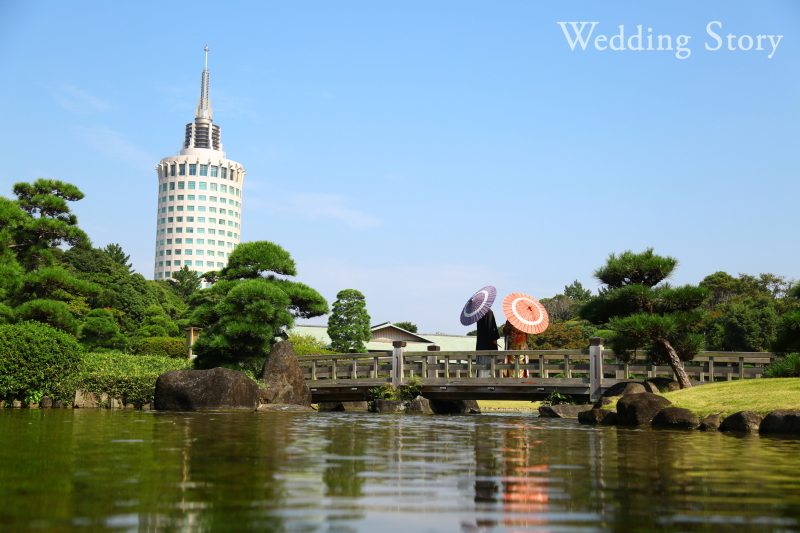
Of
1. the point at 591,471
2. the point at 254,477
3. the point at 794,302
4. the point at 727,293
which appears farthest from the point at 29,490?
the point at 727,293

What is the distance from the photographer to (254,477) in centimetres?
459

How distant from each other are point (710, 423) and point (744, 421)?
0.67 meters

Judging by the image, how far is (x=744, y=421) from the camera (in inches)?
474

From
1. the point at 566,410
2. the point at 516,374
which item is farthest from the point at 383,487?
the point at 516,374

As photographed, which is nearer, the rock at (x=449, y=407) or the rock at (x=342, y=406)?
the rock at (x=449, y=407)

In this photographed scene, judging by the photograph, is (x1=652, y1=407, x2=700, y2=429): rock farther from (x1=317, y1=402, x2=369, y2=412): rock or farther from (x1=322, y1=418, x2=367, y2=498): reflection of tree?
(x1=317, y1=402, x2=369, y2=412): rock

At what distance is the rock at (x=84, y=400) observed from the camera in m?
19.7

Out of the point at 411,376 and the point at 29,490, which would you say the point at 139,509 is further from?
the point at 411,376

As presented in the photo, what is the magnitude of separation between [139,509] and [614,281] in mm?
18089

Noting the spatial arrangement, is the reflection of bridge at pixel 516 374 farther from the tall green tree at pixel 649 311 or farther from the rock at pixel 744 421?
the rock at pixel 744 421

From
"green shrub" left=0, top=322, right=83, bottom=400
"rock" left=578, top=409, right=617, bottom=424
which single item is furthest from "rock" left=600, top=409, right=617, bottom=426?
"green shrub" left=0, top=322, right=83, bottom=400

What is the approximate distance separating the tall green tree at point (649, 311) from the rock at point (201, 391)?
9963 millimetres

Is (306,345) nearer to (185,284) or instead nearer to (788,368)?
(788,368)

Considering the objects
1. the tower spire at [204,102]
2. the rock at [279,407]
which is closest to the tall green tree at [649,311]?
the rock at [279,407]
